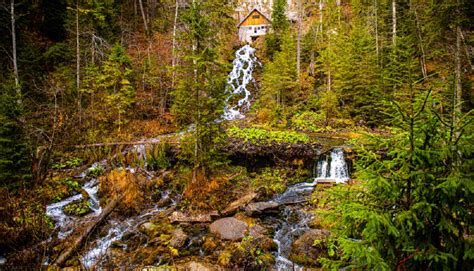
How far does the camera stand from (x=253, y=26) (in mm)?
A: 44688

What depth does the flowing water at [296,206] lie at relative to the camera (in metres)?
8.16

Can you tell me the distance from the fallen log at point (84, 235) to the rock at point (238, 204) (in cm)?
448

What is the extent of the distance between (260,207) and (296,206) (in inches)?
68.8

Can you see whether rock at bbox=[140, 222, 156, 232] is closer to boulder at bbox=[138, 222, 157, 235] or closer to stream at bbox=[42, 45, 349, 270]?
boulder at bbox=[138, 222, 157, 235]

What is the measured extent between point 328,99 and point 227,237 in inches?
580

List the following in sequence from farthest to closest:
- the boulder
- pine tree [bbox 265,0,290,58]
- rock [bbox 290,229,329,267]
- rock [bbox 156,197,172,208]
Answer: pine tree [bbox 265,0,290,58]
rock [bbox 156,197,172,208]
the boulder
rock [bbox 290,229,329,267]

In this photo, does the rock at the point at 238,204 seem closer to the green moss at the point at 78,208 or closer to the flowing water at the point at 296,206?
the flowing water at the point at 296,206

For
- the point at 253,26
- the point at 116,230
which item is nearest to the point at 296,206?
the point at 116,230

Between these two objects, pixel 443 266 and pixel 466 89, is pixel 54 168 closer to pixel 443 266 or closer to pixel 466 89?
pixel 443 266

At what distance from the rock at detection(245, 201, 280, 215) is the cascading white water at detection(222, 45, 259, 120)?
44.4 ft

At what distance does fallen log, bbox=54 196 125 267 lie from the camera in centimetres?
745

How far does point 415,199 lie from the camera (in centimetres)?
340

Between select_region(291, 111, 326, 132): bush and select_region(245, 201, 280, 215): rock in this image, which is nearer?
select_region(245, 201, 280, 215): rock

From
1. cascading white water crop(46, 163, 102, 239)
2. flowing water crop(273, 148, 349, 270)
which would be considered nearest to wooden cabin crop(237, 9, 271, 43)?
flowing water crop(273, 148, 349, 270)
